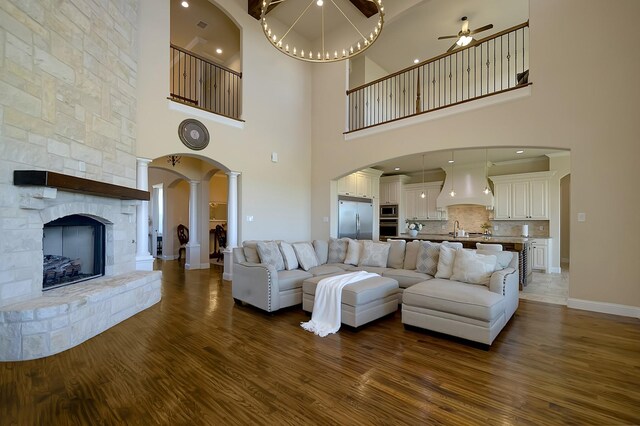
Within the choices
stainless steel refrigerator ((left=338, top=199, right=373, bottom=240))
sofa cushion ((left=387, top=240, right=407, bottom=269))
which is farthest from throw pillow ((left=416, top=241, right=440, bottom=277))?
stainless steel refrigerator ((left=338, top=199, right=373, bottom=240))

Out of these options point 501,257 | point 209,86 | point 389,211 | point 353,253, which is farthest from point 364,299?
point 209,86

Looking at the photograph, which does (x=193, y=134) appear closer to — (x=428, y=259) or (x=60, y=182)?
(x=60, y=182)

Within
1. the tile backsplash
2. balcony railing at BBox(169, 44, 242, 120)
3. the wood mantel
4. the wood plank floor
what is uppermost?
balcony railing at BBox(169, 44, 242, 120)

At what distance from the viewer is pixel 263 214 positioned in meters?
6.52

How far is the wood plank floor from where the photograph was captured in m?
1.85

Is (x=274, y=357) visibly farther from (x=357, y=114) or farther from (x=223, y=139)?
(x=357, y=114)

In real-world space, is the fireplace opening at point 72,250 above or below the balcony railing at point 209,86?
below

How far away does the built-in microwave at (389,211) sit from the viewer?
9698mm

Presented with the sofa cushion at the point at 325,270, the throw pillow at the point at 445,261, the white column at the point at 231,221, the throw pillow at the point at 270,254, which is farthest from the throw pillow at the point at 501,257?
the white column at the point at 231,221

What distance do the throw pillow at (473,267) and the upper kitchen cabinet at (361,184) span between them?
421 centimetres

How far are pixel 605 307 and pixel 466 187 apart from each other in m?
4.87

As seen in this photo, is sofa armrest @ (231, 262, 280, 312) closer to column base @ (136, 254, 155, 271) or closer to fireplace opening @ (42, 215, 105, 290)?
column base @ (136, 254, 155, 271)

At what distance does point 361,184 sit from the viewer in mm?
8250

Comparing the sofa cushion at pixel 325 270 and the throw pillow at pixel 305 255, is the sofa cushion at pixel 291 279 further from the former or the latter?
the throw pillow at pixel 305 255
